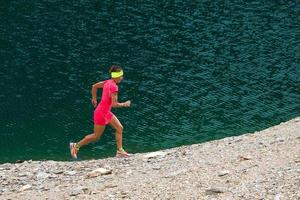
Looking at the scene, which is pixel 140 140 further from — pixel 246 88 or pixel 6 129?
pixel 246 88

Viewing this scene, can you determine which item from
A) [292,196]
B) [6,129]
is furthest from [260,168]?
[6,129]

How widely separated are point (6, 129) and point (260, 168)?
19013 millimetres

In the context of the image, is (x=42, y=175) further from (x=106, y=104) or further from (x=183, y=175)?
(x=183, y=175)

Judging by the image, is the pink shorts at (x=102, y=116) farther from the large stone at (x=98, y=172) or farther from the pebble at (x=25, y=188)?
the pebble at (x=25, y=188)

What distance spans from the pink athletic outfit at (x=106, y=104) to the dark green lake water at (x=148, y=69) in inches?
326

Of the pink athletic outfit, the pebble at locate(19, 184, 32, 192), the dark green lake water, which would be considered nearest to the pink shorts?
the pink athletic outfit

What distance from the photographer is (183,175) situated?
17.6 meters

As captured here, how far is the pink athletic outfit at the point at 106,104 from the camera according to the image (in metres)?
19.9

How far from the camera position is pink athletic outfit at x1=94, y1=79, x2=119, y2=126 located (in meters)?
19.9

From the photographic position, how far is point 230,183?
16.0 meters

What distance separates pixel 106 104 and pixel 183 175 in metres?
4.33

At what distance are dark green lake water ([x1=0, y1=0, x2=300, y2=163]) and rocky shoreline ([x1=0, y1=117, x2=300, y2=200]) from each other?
284 inches

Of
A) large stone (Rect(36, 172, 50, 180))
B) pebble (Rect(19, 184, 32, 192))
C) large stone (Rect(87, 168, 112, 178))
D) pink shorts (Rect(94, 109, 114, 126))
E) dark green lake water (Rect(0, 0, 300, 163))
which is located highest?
pink shorts (Rect(94, 109, 114, 126))

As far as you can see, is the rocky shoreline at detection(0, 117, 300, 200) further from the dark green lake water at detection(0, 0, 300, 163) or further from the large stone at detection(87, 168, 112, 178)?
the dark green lake water at detection(0, 0, 300, 163)
